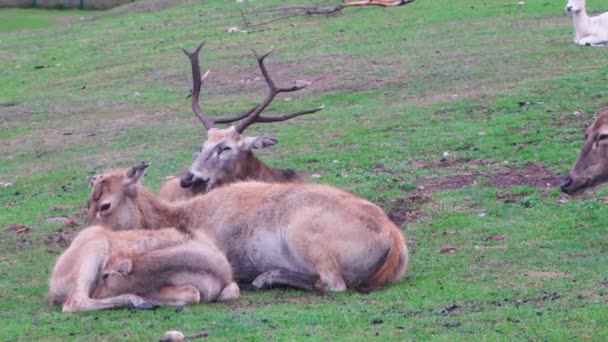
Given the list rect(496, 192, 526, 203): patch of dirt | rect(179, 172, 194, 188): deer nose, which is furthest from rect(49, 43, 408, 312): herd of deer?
rect(496, 192, 526, 203): patch of dirt

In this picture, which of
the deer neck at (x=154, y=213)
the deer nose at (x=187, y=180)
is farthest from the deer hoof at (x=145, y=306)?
the deer nose at (x=187, y=180)

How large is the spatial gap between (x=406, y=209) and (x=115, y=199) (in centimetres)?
275

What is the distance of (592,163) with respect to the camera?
8570mm

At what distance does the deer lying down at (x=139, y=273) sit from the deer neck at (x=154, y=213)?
679mm

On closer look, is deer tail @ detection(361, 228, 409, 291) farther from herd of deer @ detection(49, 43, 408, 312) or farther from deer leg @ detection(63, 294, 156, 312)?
deer leg @ detection(63, 294, 156, 312)

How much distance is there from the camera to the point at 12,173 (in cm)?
1320

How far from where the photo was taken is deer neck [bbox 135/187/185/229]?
7.95 metres

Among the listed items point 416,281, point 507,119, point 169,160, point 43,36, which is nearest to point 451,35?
point 507,119

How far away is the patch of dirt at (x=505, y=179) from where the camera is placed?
10336 mm

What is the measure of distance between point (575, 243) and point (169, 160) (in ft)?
18.4

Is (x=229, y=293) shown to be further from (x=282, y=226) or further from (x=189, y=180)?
(x=189, y=180)

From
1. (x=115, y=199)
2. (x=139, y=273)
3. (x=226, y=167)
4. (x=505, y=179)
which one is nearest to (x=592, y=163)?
(x=505, y=179)

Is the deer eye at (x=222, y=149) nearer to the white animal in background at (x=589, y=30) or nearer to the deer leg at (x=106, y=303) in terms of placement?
the deer leg at (x=106, y=303)

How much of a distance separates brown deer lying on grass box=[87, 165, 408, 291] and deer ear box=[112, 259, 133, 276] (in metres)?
0.87
